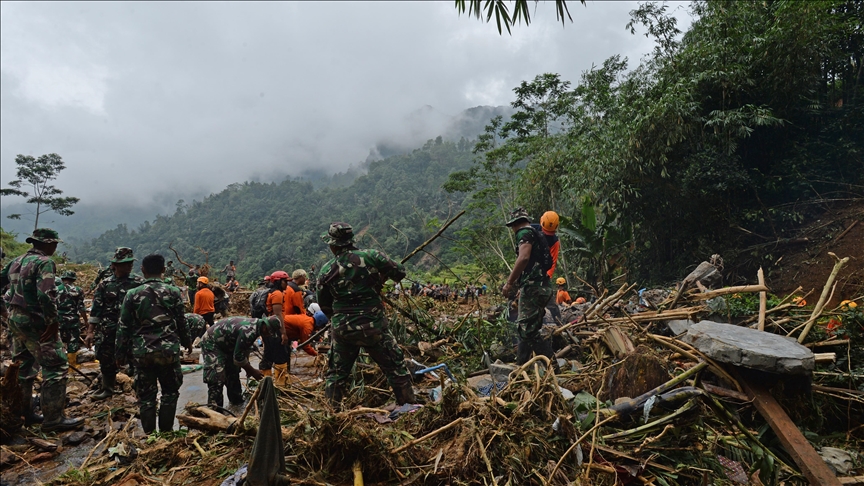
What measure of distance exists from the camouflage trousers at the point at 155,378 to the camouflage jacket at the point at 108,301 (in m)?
1.86

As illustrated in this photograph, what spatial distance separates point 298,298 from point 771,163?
431 inches

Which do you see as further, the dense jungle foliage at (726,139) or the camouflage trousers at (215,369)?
the dense jungle foliage at (726,139)

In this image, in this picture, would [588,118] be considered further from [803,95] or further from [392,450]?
[392,450]

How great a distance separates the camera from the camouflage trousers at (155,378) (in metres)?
3.69

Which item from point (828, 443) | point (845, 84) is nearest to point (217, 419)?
point (828, 443)

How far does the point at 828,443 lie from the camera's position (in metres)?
3.21

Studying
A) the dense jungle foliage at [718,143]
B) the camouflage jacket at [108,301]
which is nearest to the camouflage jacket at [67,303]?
the camouflage jacket at [108,301]

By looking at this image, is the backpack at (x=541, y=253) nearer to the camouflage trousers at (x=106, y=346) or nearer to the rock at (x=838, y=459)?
the rock at (x=838, y=459)

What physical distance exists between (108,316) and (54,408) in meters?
1.30

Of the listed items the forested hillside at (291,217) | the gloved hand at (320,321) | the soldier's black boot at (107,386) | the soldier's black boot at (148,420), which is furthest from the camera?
the forested hillside at (291,217)

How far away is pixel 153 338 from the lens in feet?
12.1

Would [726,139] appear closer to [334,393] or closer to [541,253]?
[541,253]

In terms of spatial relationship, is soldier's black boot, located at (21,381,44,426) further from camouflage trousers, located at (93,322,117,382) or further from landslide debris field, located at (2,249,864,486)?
camouflage trousers, located at (93,322,117,382)

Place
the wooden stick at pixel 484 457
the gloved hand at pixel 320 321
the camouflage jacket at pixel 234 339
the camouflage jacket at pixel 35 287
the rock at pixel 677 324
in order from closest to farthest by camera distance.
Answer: the wooden stick at pixel 484 457 < the camouflage jacket at pixel 35 287 < the camouflage jacket at pixel 234 339 < the rock at pixel 677 324 < the gloved hand at pixel 320 321
